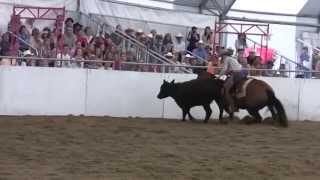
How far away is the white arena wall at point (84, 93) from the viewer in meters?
15.2

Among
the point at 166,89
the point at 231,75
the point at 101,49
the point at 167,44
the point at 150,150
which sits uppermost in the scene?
the point at 167,44

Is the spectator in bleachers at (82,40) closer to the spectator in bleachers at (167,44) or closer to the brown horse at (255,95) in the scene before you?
the spectator in bleachers at (167,44)

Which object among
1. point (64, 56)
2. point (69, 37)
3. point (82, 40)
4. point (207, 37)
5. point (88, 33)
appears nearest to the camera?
point (64, 56)

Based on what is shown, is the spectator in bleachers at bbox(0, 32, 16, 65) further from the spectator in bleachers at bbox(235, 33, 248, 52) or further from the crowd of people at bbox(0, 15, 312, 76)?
the spectator in bleachers at bbox(235, 33, 248, 52)

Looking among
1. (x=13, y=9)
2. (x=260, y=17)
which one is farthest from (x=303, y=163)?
(x=260, y=17)

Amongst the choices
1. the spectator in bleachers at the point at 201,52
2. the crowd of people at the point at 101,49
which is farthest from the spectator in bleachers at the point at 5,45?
the spectator in bleachers at the point at 201,52

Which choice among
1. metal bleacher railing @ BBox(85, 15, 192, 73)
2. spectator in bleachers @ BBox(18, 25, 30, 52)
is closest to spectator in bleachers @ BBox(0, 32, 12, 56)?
spectator in bleachers @ BBox(18, 25, 30, 52)

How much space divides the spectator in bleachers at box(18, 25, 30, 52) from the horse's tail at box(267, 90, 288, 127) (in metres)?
6.22

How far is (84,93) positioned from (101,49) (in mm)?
2979

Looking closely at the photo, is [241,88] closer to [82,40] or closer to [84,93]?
[84,93]

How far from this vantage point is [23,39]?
58.5 ft

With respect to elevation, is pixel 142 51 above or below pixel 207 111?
above

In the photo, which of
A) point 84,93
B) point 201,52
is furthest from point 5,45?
point 201,52

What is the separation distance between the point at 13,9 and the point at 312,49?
1456 cm
